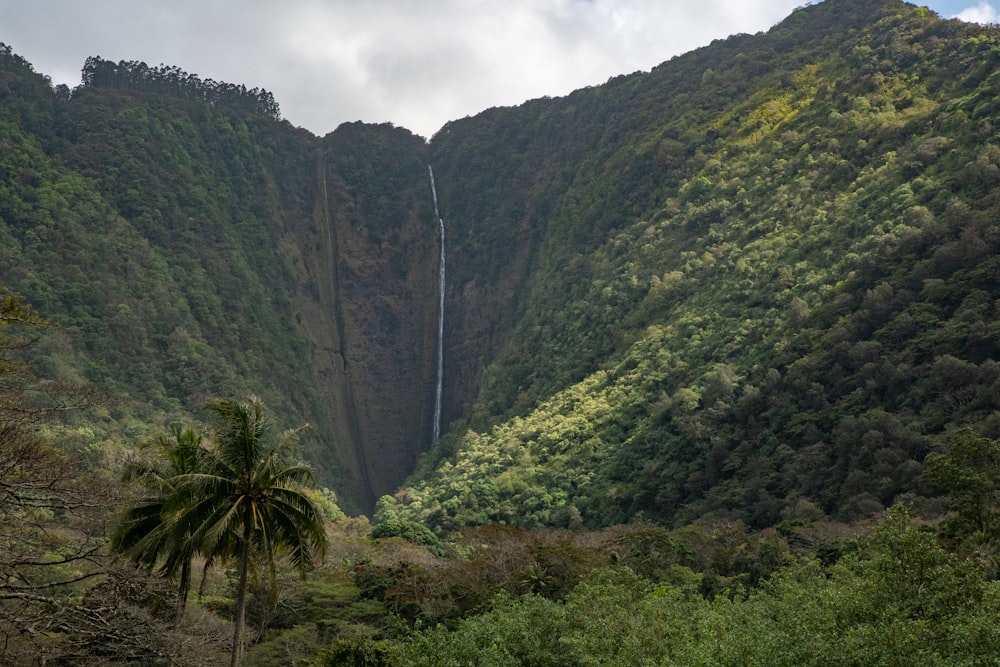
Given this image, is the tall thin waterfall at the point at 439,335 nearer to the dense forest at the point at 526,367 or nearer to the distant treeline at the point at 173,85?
the dense forest at the point at 526,367

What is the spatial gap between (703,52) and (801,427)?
240 feet

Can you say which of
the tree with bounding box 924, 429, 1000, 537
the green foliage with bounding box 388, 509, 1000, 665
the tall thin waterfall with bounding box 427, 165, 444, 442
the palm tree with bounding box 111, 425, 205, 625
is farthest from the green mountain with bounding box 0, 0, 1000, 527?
the palm tree with bounding box 111, 425, 205, 625

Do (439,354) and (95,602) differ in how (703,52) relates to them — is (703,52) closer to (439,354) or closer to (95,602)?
(439,354)

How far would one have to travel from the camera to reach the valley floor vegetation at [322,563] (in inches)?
581

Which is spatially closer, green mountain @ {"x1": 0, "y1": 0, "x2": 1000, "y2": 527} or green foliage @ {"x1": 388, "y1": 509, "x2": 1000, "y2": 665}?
A: green foliage @ {"x1": 388, "y1": 509, "x2": 1000, "y2": 665}

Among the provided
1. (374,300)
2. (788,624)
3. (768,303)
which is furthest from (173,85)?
(788,624)

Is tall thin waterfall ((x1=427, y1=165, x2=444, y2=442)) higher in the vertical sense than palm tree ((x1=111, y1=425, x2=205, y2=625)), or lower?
higher

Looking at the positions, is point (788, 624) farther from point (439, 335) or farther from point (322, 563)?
point (439, 335)

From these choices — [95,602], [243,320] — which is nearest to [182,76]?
[243,320]

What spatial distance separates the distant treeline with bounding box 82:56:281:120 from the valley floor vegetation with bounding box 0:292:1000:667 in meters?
99.0

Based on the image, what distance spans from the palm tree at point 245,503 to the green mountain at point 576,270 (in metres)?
27.1

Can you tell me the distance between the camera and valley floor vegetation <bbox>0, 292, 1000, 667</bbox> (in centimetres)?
1477

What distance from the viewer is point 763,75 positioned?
89562 millimetres

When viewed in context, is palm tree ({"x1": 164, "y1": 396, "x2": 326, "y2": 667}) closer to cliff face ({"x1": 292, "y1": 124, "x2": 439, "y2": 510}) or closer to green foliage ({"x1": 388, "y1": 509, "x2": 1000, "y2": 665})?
green foliage ({"x1": 388, "y1": 509, "x2": 1000, "y2": 665})
